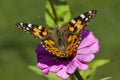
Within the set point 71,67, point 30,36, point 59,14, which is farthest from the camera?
point 30,36

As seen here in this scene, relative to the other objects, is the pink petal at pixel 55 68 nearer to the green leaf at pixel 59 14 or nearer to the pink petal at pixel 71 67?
the pink petal at pixel 71 67

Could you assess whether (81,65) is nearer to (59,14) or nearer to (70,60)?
(70,60)

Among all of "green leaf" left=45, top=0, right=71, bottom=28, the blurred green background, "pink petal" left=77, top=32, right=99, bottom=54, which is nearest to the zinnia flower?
"pink petal" left=77, top=32, right=99, bottom=54

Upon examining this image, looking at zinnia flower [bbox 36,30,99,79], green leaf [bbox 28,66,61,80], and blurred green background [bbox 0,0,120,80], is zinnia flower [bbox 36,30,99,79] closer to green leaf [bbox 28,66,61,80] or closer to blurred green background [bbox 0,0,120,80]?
green leaf [bbox 28,66,61,80]

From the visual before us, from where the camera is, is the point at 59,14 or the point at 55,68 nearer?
the point at 55,68

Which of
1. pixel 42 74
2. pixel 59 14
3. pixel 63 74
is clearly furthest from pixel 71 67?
pixel 59 14

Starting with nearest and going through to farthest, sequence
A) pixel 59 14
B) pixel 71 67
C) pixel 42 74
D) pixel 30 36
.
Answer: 1. pixel 71 67
2. pixel 42 74
3. pixel 59 14
4. pixel 30 36

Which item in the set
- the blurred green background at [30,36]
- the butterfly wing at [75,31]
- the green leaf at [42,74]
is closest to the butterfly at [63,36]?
the butterfly wing at [75,31]
